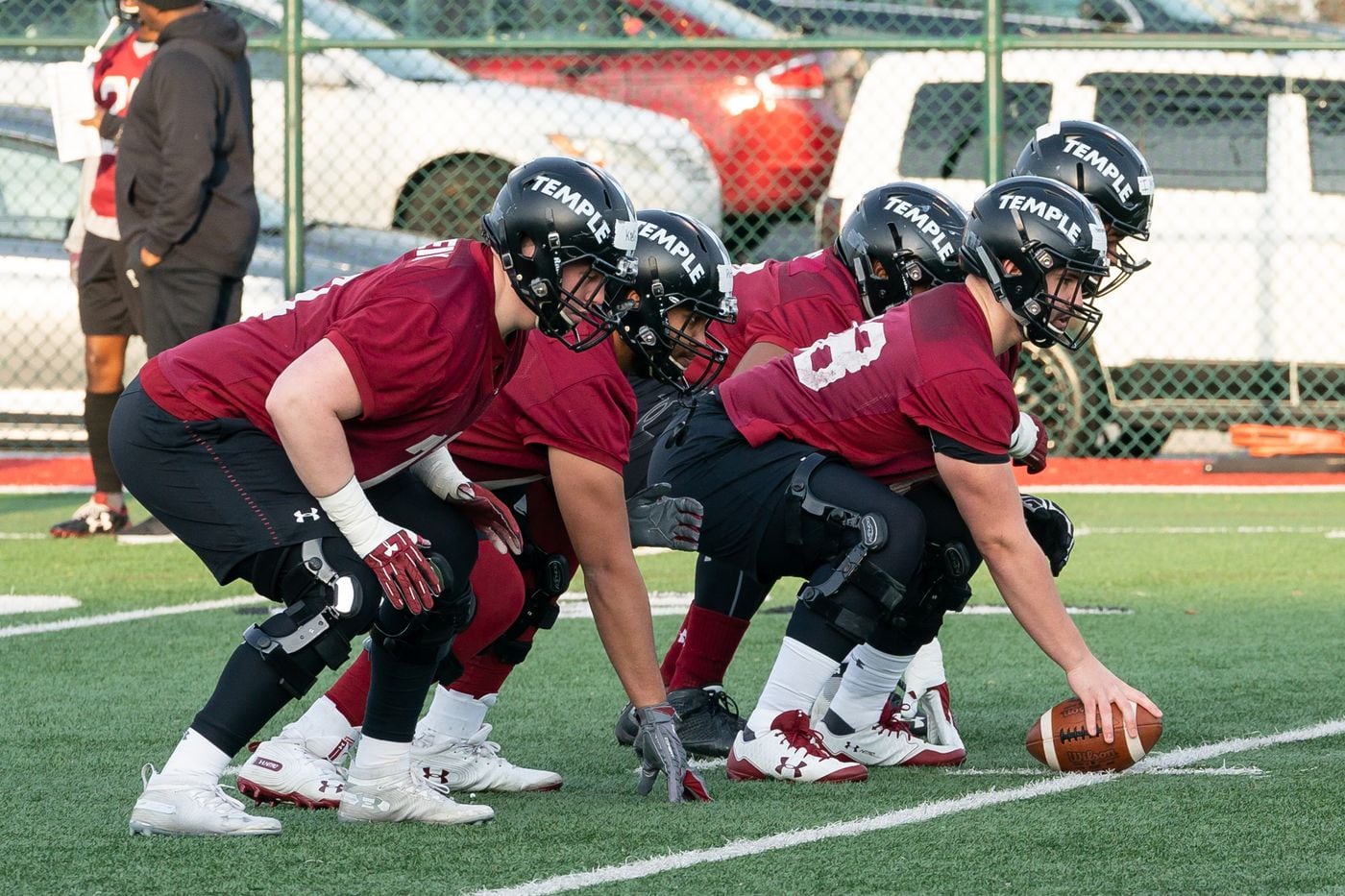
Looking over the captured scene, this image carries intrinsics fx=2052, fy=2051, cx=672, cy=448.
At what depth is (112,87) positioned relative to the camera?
28.7ft

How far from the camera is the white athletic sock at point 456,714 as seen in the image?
183 inches

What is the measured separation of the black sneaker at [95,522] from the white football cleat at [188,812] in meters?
5.02

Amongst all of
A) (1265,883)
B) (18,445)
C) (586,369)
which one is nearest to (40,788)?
(586,369)

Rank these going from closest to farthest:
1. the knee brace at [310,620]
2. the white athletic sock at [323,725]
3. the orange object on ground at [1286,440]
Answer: the knee brace at [310,620]
the white athletic sock at [323,725]
the orange object on ground at [1286,440]

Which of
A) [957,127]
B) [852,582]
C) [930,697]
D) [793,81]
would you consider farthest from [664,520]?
[793,81]

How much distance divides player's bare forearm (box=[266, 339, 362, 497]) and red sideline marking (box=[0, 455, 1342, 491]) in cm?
716

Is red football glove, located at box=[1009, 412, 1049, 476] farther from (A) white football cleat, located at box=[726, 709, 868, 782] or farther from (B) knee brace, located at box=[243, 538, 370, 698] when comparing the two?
(B) knee brace, located at box=[243, 538, 370, 698]

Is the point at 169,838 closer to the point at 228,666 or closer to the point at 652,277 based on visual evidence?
the point at 228,666

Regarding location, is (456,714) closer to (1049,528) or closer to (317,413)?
(317,413)

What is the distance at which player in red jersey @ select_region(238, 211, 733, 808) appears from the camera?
4.27 metres

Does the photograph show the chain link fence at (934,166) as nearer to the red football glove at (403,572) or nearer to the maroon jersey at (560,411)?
the maroon jersey at (560,411)

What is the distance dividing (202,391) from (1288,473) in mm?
7947

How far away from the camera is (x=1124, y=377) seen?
10.6 m

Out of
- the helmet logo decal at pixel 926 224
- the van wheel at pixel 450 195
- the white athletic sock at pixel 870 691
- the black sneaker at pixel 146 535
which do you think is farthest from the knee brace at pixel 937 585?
the van wheel at pixel 450 195
